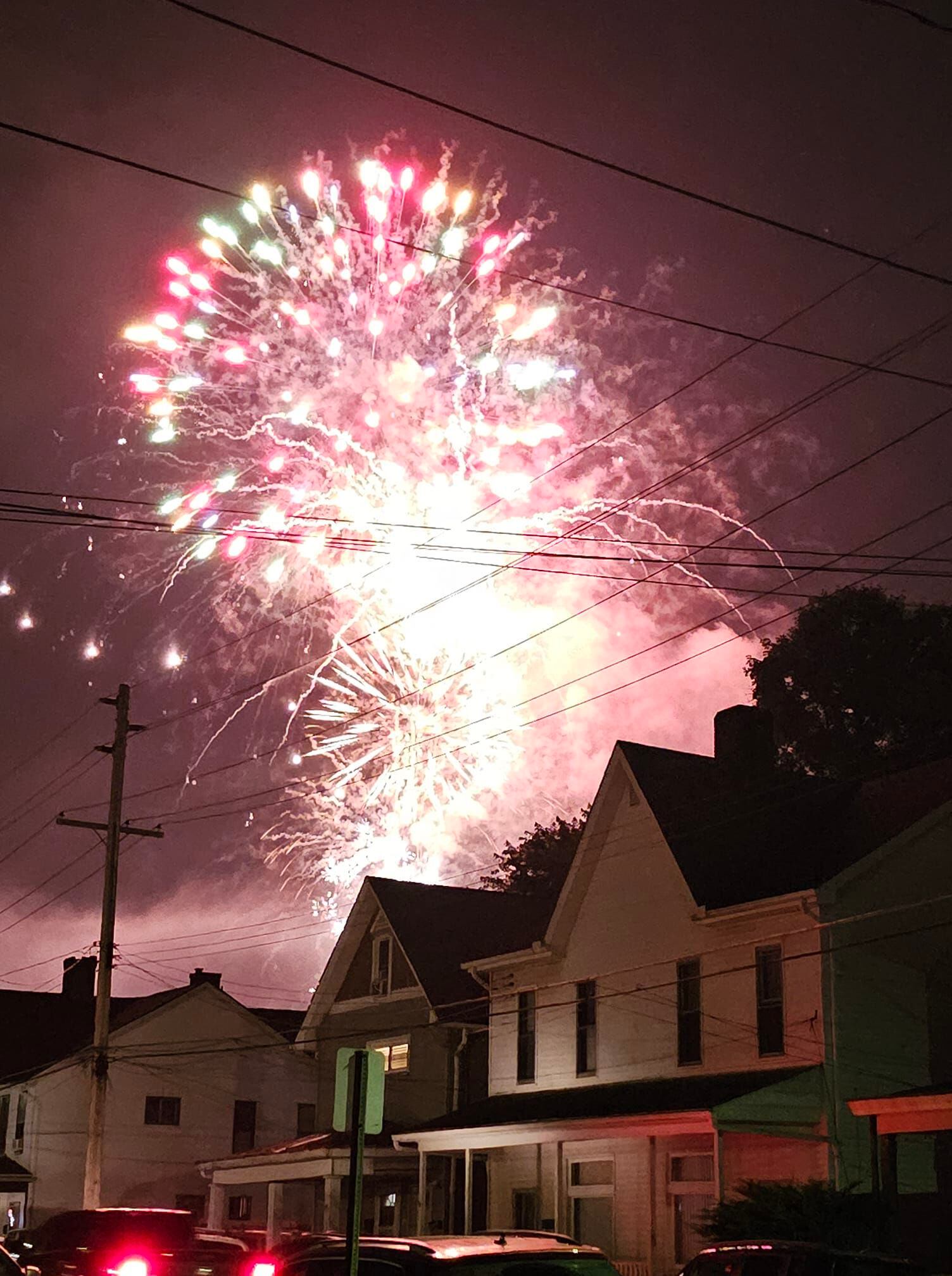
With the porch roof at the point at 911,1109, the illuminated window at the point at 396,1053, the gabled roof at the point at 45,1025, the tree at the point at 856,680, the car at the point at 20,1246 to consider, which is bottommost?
the car at the point at 20,1246

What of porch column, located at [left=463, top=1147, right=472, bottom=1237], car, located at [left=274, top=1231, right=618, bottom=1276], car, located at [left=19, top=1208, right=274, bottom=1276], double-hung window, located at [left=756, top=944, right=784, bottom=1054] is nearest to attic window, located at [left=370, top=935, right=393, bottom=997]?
porch column, located at [left=463, top=1147, right=472, bottom=1237]

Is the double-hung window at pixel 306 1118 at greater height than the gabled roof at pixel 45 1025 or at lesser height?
lesser

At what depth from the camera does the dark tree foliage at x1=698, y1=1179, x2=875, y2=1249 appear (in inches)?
802

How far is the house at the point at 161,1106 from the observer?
4947 centimetres

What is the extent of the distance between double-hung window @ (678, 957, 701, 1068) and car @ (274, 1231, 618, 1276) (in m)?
17.1

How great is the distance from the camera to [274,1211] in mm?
36844

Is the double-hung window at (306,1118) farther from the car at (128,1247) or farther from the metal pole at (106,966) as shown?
the car at (128,1247)

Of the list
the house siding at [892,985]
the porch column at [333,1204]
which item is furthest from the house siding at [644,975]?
the porch column at [333,1204]

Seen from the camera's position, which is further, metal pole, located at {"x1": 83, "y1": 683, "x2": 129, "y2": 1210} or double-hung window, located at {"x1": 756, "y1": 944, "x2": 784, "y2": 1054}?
metal pole, located at {"x1": 83, "y1": 683, "x2": 129, "y2": 1210}

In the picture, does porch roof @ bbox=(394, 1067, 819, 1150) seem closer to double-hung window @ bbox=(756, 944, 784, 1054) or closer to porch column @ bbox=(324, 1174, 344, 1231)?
double-hung window @ bbox=(756, 944, 784, 1054)

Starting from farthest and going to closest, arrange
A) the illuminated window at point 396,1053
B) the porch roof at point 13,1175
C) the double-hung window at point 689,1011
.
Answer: the porch roof at point 13,1175 → the illuminated window at point 396,1053 → the double-hung window at point 689,1011

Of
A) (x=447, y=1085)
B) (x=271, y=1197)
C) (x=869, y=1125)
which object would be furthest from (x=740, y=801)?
(x=271, y=1197)

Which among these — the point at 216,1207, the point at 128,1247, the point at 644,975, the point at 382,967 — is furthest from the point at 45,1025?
the point at 128,1247

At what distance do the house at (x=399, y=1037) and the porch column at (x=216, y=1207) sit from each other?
39 millimetres
